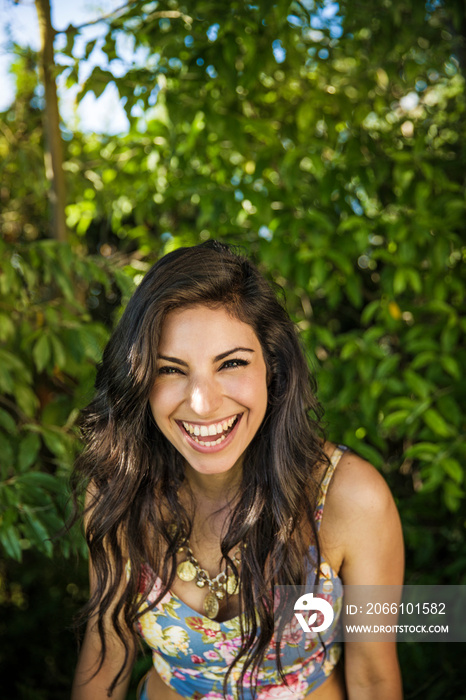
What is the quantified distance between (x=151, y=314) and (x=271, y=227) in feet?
2.99

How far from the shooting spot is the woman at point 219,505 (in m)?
1.40

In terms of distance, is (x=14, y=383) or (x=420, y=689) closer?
(x=14, y=383)

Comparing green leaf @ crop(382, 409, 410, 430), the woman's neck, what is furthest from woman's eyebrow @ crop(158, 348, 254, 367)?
green leaf @ crop(382, 409, 410, 430)

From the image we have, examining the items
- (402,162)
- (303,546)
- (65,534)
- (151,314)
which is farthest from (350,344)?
(65,534)

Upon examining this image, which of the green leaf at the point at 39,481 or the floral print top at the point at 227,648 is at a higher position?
the green leaf at the point at 39,481

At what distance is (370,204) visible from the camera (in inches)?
98.3

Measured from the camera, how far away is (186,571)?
5.24 feet

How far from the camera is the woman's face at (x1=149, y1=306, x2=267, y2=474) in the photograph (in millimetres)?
1375

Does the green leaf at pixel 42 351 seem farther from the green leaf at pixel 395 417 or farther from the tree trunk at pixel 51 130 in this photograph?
the green leaf at pixel 395 417

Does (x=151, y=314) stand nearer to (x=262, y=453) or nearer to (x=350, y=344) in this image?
(x=262, y=453)

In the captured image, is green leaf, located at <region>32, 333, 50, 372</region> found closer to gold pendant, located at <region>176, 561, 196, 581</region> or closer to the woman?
the woman

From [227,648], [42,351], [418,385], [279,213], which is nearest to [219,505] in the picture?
[227,648]

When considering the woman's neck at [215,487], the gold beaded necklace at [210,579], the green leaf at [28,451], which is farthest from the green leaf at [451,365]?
the green leaf at [28,451]

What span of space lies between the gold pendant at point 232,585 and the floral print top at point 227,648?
0.22 feet
